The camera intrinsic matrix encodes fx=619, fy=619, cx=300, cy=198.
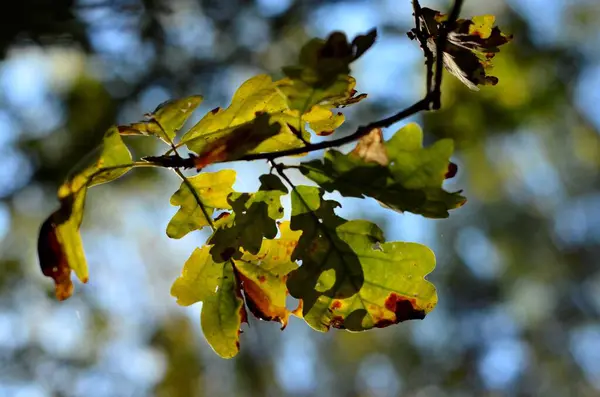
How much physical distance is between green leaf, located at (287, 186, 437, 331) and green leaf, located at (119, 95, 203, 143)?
17cm

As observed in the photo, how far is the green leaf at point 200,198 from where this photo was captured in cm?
76

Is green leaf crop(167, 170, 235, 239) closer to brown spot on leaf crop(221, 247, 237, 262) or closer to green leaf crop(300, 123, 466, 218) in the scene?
brown spot on leaf crop(221, 247, 237, 262)

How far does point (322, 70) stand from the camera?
1.86ft

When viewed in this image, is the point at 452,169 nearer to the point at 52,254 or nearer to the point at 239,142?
the point at 239,142

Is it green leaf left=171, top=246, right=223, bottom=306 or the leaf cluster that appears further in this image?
green leaf left=171, top=246, right=223, bottom=306

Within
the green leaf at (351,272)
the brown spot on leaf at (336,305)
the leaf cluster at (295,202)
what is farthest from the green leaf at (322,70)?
the brown spot on leaf at (336,305)

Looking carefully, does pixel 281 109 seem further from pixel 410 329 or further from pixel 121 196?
pixel 410 329

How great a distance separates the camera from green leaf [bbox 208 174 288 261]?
0.71 m

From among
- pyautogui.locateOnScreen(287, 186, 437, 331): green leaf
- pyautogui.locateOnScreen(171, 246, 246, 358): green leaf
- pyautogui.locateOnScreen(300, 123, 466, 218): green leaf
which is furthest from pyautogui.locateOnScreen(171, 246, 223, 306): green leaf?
pyautogui.locateOnScreen(300, 123, 466, 218): green leaf

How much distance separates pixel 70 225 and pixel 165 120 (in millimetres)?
164

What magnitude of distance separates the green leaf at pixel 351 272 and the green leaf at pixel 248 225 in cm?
4

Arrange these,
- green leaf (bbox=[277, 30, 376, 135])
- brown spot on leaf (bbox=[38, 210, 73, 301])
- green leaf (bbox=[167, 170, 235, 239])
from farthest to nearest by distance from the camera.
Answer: green leaf (bbox=[167, 170, 235, 239])
brown spot on leaf (bbox=[38, 210, 73, 301])
green leaf (bbox=[277, 30, 376, 135])

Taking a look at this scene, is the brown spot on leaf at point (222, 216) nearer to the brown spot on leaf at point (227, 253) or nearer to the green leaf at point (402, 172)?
the brown spot on leaf at point (227, 253)

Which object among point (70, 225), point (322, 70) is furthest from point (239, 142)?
point (70, 225)
